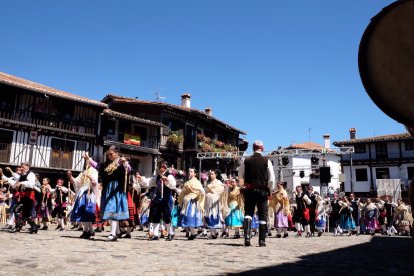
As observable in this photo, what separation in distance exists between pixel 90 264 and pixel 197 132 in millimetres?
33451

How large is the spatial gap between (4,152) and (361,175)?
38693mm

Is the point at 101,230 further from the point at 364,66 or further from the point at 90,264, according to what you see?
the point at 364,66

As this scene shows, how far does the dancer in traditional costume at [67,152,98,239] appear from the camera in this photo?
29.0 ft

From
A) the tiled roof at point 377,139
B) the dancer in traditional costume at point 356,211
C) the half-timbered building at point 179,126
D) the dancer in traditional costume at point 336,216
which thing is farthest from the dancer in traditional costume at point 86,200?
the tiled roof at point 377,139

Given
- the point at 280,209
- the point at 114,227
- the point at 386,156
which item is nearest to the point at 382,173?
the point at 386,156

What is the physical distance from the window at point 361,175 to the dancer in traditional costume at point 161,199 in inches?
1577

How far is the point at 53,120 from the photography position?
86.3 feet

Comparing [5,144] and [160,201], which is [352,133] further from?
[160,201]

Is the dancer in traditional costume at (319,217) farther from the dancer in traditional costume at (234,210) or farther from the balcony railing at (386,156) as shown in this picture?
the balcony railing at (386,156)

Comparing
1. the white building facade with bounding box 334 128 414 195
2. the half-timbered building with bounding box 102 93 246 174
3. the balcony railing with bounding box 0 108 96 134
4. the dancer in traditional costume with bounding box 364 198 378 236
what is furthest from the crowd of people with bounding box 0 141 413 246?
the white building facade with bounding box 334 128 414 195

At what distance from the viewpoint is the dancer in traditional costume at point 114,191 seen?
7910 mm

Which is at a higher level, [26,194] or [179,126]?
[179,126]

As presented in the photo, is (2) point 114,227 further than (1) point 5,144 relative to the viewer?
No

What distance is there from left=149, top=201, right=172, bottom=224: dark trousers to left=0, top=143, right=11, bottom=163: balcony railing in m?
18.0
